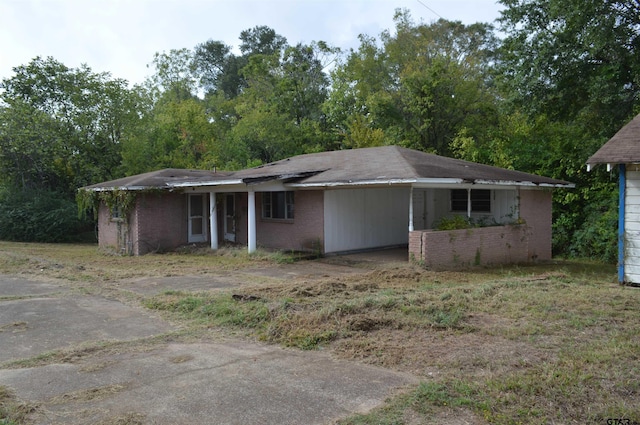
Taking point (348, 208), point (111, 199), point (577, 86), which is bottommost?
point (348, 208)

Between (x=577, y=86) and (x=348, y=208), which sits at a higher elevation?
(x=577, y=86)

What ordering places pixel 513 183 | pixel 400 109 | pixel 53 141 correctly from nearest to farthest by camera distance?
1. pixel 513 183
2. pixel 53 141
3. pixel 400 109

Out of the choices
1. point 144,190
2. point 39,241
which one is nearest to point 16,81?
point 39,241

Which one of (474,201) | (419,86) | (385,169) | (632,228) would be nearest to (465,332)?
(632,228)

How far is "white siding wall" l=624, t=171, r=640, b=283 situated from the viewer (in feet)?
35.3

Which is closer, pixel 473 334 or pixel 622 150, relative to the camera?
pixel 473 334

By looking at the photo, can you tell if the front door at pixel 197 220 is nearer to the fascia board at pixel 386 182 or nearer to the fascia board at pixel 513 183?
the fascia board at pixel 386 182

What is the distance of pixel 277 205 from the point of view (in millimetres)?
17453

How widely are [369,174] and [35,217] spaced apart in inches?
715

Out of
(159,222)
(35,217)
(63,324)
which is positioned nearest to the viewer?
→ (63,324)

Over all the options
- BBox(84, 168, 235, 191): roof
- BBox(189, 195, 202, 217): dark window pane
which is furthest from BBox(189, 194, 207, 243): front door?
BBox(84, 168, 235, 191): roof

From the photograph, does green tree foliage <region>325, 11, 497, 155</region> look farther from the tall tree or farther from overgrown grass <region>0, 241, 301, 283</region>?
overgrown grass <region>0, 241, 301, 283</region>

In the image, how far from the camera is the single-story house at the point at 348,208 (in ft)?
45.2

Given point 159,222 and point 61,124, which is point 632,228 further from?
point 61,124
